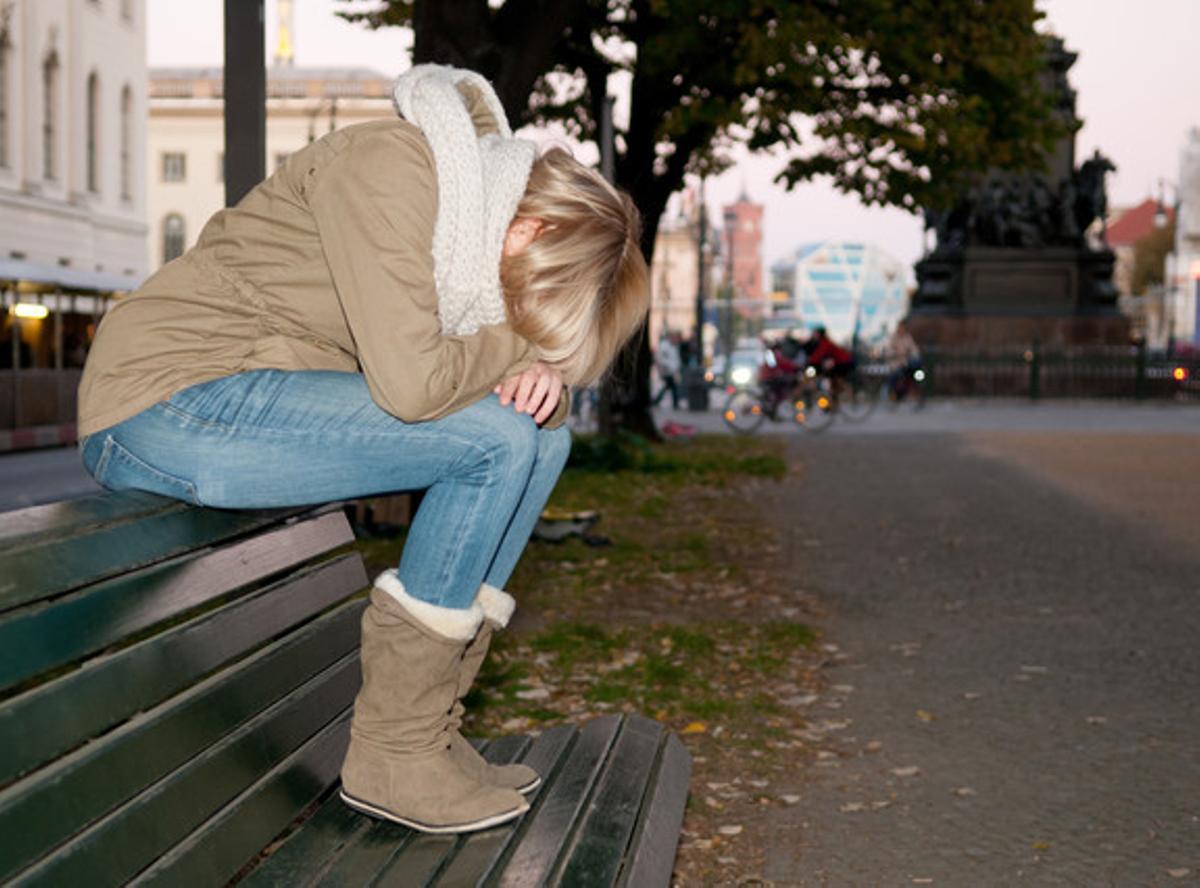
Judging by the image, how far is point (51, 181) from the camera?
47.2 metres

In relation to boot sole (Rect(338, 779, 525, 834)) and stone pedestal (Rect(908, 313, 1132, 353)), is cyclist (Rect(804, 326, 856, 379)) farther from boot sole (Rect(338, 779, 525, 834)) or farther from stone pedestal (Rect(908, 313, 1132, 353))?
boot sole (Rect(338, 779, 525, 834))

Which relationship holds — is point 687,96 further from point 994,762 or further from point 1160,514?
point 994,762

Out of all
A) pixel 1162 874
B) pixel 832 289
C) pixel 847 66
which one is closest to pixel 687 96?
pixel 847 66

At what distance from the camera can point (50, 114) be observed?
4819cm

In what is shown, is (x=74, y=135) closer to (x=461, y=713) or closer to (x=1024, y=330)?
(x=1024, y=330)

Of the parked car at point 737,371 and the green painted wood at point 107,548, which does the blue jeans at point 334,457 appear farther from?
the parked car at point 737,371

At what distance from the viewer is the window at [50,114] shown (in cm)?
4744

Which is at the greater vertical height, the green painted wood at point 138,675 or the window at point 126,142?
the window at point 126,142

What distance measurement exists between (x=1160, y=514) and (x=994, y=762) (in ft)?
28.7

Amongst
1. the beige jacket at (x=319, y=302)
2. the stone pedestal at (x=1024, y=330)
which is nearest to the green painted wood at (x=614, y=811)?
the beige jacket at (x=319, y=302)

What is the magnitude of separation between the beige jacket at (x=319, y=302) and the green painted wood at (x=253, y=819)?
0.60 meters

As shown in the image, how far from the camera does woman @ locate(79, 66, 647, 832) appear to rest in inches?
102

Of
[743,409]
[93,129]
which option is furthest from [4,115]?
[743,409]

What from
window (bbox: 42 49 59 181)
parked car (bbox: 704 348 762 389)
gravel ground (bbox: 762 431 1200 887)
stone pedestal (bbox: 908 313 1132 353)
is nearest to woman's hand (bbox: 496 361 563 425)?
gravel ground (bbox: 762 431 1200 887)
